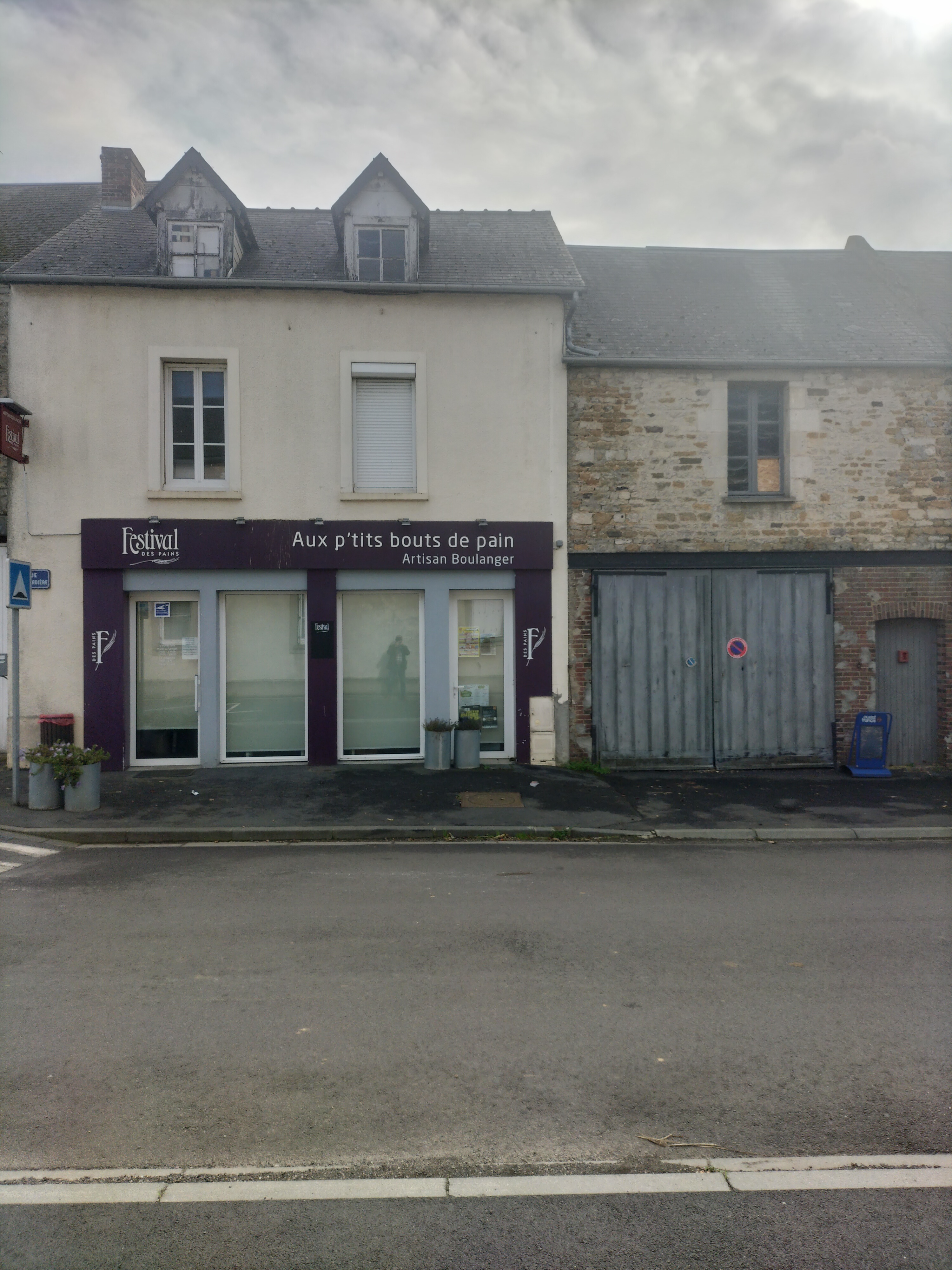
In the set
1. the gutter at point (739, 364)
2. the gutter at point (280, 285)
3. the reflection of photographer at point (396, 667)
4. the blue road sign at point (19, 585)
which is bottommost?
the reflection of photographer at point (396, 667)

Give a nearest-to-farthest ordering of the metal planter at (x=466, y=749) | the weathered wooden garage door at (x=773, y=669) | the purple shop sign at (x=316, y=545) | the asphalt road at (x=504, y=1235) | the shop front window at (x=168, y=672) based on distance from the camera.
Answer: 1. the asphalt road at (x=504, y=1235)
2. the purple shop sign at (x=316, y=545)
3. the metal planter at (x=466, y=749)
4. the shop front window at (x=168, y=672)
5. the weathered wooden garage door at (x=773, y=669)

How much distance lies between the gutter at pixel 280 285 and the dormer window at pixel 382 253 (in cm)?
44

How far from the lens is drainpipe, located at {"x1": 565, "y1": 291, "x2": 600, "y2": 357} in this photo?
12.9m

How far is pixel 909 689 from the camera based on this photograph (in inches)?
529

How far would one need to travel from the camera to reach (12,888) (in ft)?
23.3

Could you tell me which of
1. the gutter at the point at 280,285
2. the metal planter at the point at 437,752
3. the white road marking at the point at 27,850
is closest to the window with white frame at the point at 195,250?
the gutter at the point at 280,285

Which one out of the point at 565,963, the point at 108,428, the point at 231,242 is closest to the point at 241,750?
the point at 108,428

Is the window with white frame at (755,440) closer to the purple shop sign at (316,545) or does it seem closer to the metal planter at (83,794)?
the purple shop sign at (316,545)

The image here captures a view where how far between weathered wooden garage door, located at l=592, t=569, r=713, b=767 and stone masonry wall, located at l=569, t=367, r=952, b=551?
25.8 inches

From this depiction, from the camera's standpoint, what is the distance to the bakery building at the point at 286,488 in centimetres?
1238

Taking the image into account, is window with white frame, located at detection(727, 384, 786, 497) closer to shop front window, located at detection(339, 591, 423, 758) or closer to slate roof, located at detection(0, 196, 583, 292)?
slate roof, located at detection(0, 196, 583, 292)

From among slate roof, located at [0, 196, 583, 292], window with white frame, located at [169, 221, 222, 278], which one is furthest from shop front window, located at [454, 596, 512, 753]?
window with white frame, located at [169, 221, 222, 278]

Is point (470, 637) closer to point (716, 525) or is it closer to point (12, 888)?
point (716, 525)

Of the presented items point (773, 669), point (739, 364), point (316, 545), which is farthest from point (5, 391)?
point (773, 669)
